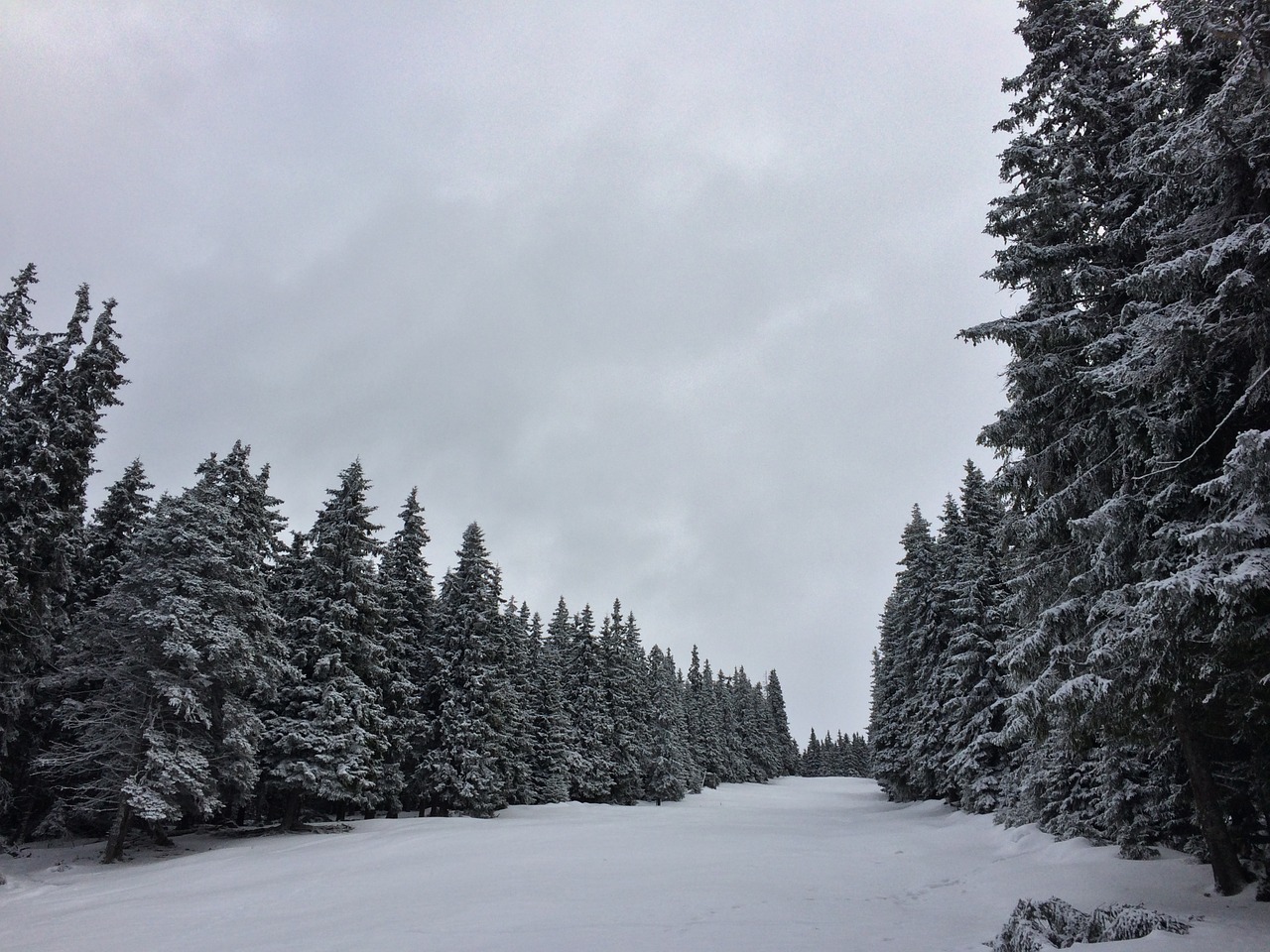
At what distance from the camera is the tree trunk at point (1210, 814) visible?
32.2ft

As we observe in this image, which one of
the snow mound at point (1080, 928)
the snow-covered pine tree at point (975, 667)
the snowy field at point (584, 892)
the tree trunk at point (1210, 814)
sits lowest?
the snowy field at point (584, 892)

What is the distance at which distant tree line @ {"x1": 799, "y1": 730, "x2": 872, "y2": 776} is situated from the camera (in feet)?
351

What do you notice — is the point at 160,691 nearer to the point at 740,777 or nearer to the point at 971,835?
the point at 971,835

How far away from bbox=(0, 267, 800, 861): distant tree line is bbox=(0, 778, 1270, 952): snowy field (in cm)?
246

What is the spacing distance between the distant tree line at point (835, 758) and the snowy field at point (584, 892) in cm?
9315

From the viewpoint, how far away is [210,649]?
21.6 meters

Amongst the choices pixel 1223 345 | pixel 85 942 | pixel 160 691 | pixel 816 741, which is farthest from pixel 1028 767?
pixel 816 741

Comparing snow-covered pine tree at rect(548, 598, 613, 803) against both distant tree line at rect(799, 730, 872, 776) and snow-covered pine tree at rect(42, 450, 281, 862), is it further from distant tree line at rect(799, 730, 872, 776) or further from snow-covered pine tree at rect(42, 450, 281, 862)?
distant tree line at rect(799, 730, 872, 776)

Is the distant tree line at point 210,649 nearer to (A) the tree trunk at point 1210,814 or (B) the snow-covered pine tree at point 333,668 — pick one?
(B) the snow-covered pine tree at point 333,668

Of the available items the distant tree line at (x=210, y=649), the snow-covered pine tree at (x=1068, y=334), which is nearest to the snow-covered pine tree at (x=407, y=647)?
the distant tree line at (x=210, y=649)

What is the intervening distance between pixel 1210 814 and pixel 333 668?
25339mm

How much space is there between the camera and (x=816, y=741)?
4688 inches

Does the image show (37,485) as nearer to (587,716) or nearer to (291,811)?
(291,811)

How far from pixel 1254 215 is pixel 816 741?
407 feet
